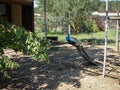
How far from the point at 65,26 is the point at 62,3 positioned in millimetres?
2557

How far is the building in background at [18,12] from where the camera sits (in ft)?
45.6

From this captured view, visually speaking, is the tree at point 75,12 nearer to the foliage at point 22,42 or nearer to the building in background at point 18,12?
the building in background at point 18,12

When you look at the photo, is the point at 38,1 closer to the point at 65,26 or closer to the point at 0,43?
the point at 65,26

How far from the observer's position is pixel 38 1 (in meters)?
26.0

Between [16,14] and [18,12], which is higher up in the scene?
[18,12]

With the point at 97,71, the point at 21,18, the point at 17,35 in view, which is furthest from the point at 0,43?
the point at 21,18

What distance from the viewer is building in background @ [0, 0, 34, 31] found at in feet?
45.6

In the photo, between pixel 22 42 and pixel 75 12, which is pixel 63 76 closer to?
pixel 22 42

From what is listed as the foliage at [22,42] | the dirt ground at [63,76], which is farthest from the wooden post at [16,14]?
the foliage at [22,42]

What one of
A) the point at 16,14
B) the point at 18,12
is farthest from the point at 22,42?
the point at 18,12

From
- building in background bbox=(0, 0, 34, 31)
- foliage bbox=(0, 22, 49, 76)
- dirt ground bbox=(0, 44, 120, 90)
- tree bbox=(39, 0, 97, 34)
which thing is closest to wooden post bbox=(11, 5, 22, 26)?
building in background bbox=(0, 0, 34, 31)

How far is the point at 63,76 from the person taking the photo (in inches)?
278

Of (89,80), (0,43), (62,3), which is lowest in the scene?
(89,80)

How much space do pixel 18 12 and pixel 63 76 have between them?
8333 millimetres
